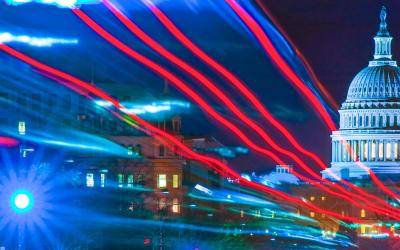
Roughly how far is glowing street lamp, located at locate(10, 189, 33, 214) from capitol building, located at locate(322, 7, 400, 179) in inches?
4260

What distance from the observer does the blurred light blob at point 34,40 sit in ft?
170

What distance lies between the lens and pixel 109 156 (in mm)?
61562

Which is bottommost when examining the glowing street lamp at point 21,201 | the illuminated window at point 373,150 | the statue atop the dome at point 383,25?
the glowing street lamp at point 21,201

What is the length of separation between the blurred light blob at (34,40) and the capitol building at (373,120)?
6908 centimetres

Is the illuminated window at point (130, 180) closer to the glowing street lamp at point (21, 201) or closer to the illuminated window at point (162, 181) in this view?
the illuminated window at point (162, 181)

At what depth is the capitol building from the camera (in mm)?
125875

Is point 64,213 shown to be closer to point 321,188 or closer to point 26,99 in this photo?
point 26,99

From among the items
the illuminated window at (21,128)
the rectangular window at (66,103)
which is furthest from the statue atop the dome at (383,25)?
the illuminated window at (21,128)

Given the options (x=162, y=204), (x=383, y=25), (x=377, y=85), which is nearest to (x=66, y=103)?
(x=162, y=204)

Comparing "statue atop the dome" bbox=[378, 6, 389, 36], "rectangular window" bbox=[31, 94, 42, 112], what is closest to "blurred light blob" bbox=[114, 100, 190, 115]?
"rectangular window" bbox=[31, 94, 42, 112]

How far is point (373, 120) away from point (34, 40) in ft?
256

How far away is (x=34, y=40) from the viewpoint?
2148 inches

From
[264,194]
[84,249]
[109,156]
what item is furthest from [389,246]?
[264,194]

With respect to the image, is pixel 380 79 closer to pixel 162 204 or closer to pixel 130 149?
pixel 130 149
